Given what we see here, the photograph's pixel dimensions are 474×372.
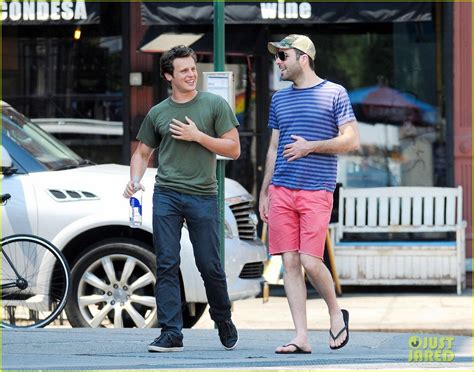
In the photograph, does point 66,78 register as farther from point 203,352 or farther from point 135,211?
point 203,352

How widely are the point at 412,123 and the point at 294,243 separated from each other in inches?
282

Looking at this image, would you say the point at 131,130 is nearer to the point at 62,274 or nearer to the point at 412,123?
the point at 412,123

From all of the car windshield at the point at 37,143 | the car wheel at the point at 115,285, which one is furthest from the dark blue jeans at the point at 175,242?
the car windshield at the point at 37,143

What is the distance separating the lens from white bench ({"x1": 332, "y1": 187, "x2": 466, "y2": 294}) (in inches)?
530

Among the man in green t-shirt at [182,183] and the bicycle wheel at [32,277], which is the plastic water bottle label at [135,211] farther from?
the bicycle wheel at [32,277]

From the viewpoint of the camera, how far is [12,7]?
532 inches

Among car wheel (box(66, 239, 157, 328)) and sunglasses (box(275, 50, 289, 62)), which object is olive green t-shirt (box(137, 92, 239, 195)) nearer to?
sunglasses (box(275, 50, 289, 62))

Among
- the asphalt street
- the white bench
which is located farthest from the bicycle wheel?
the white bench

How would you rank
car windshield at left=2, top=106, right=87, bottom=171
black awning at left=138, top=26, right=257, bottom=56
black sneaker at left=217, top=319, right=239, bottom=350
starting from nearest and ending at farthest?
black sneaker at left=217, top=319, right=239, bottom=350 → car windshield at left=2, top=106, right=87, bottom=171 → black awning at left=138, top=26, right=257, bottom=56

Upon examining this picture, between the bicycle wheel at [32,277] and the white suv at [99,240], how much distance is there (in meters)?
0.30

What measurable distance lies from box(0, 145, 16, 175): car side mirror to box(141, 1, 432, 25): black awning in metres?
3.69

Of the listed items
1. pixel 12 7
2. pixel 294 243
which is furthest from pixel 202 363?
pixel 12 7

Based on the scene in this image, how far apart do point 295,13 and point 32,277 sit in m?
4.90

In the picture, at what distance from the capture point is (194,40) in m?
14.0
